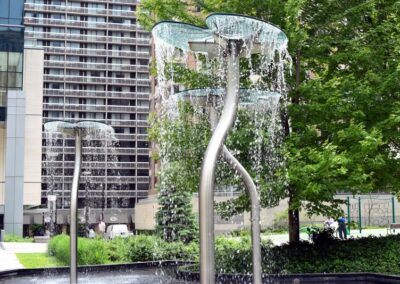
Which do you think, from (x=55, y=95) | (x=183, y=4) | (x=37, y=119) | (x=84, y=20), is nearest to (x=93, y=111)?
(x=55, y=95)

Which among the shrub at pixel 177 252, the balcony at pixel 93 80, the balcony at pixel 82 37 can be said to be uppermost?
the balcony at pixel 82 37

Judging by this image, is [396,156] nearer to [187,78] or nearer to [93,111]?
[187,78]

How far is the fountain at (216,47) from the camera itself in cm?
709

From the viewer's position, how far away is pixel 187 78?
16.1m

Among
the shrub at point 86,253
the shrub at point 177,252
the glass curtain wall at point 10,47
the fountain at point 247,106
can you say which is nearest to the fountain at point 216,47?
the fountain at point 247,106

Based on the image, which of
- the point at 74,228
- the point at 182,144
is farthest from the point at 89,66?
the point at 74,228

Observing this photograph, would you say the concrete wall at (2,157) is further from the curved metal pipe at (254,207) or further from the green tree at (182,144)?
the curved metal pipe at (254,207)

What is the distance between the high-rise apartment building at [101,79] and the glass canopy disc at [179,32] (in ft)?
295

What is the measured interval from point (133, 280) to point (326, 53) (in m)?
7.80

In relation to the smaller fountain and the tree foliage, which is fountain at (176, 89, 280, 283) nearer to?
the tree foliage

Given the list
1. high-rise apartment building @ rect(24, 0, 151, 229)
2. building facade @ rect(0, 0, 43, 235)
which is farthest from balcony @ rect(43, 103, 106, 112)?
building facade @ rect(0, 0, 43, 235)

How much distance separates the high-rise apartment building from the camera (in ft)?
329

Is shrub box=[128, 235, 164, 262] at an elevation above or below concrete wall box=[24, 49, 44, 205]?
below

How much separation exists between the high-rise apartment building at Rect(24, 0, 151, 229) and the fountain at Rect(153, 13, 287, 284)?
295 ft
